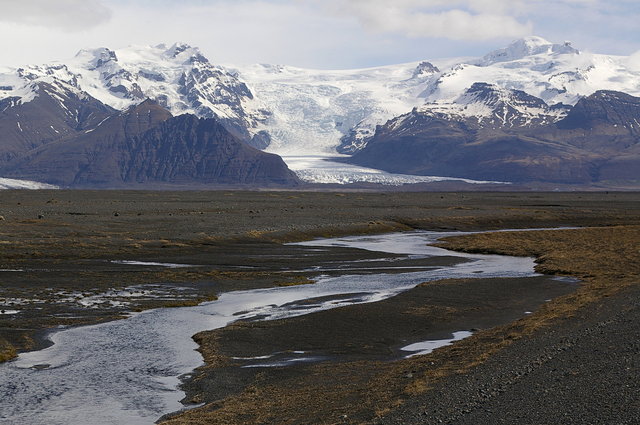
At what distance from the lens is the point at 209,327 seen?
35969 mm

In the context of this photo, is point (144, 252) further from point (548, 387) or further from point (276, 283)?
point (548, 387)

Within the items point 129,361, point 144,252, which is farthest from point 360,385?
point 144,252

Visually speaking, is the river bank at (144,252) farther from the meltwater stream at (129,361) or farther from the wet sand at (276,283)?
the meltwater stream at (129,361)

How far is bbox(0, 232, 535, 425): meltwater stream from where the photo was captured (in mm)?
24022

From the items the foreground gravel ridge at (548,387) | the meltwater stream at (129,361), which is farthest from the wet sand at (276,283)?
the meltwater stream at (129,361)

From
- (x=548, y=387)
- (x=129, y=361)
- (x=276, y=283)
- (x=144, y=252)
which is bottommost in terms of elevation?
(x=276, y=283)

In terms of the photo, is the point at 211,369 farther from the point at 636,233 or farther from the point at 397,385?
the point at 636,233

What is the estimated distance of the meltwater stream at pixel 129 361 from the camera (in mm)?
24022

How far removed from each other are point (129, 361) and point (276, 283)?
20510 millimetres

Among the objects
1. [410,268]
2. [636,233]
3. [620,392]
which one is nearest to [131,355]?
[620,392]

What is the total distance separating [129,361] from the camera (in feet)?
96.4

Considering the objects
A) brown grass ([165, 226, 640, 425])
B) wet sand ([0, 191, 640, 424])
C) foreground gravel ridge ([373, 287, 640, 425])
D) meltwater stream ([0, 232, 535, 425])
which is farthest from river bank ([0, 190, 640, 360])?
foreground gravel ridge ([373, 287, 640, 425])

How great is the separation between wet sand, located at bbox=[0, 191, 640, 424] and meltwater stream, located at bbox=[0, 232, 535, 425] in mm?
1142

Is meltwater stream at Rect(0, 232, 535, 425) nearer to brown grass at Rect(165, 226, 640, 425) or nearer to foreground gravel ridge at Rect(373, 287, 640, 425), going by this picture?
brown grass at Rect(165, 226, 640, 425)
